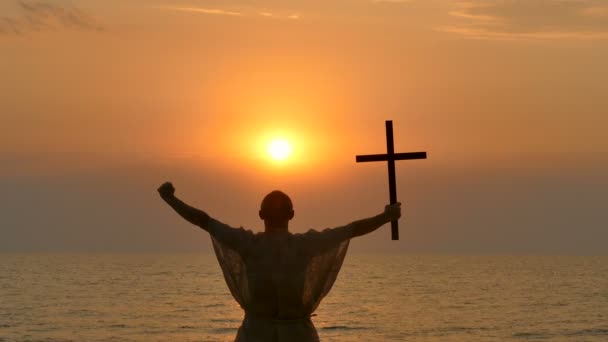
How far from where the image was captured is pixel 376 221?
6672 millimetres

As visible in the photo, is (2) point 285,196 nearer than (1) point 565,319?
Yes

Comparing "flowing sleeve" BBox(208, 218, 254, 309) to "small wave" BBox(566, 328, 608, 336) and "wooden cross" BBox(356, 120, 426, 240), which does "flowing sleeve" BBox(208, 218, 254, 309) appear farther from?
"small wave" BBox(566, 328, 608, 336)

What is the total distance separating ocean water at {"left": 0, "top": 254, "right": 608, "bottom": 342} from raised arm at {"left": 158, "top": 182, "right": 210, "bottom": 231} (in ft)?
146

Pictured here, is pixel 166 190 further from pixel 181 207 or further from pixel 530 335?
pixel 530 335

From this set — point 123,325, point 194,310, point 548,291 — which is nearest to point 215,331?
point 123,325

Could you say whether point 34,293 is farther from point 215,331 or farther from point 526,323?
point 526,323

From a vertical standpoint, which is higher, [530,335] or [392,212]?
[392,212]

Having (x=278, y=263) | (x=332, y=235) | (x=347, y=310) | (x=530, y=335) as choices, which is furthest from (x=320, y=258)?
(x=347, y=310)

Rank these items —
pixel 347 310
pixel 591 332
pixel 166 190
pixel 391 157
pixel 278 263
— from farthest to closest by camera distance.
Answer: pixel 347 310 < pixel 591 332 < pixel 391 157 < pixel 278 263 < pixel 166 190

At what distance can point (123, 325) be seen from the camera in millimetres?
57938

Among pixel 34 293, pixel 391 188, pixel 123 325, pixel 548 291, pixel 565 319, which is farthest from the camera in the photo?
pixel 548 291

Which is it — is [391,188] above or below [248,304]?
above

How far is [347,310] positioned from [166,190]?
64.3 m

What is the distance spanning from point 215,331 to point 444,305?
81.2 feet
